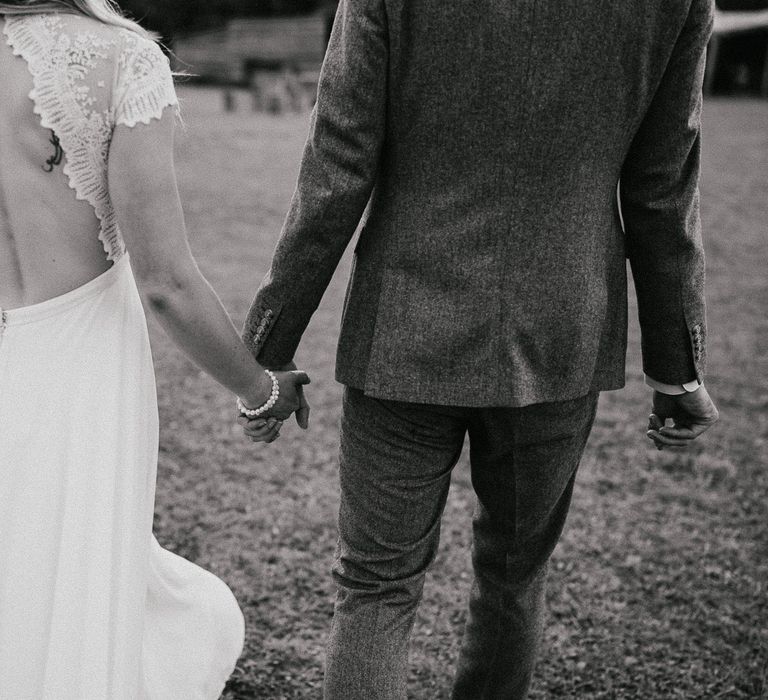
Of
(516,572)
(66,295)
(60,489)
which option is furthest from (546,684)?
(66,295)

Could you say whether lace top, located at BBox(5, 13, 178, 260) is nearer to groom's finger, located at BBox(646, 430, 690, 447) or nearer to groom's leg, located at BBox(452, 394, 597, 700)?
groom's leg, located at BBox(452, 394, 597, 700)

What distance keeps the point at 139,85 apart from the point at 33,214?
13.2 inches

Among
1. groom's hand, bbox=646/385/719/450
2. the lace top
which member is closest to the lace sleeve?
the lace top

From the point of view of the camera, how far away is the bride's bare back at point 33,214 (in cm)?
179

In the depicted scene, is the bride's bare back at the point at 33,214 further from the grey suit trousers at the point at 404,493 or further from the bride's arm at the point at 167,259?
the grey suit trousers at the point at 404,493

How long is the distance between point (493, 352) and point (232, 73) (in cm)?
3992

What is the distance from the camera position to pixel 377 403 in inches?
83.5

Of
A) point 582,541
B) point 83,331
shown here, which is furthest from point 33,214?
point 582,541

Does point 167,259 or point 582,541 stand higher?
point 167,259

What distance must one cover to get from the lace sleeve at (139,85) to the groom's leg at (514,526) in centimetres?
95

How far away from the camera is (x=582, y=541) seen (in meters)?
3.95

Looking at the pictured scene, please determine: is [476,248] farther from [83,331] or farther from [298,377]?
[83,331]

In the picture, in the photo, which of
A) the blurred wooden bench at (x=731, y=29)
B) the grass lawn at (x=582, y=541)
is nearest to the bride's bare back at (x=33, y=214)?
the grass lawn at (x=582, y=541)

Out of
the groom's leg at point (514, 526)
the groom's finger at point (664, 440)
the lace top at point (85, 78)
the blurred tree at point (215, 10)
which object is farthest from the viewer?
the blurred tree at point (215, 10)
